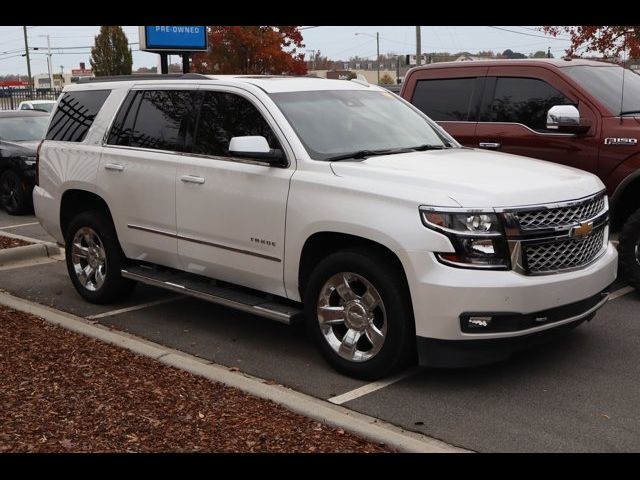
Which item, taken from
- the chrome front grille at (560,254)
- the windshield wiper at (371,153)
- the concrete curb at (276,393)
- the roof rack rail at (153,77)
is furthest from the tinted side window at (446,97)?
the concrete curb at (276,393)

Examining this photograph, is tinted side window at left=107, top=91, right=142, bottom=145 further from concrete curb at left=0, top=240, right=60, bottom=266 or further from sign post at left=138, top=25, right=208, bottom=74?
sign post at left=138, top=25, right=208, bottom=74

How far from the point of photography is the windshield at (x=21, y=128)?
1442 cm

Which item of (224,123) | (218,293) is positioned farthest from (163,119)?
(218,293)

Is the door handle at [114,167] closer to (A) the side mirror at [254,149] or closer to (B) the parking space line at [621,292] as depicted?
(A) the side mirror at [254,149]

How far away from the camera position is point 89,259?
23.6 ft

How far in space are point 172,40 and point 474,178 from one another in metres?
9.37

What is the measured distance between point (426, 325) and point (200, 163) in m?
2.31

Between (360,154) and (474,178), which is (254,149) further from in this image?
(474,178)

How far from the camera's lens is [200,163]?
597 centimetres

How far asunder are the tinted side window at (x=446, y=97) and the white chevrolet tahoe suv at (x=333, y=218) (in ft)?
5.83

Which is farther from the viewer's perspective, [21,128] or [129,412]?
[21,128]

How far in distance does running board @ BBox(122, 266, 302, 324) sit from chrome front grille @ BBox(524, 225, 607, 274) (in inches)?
63.8

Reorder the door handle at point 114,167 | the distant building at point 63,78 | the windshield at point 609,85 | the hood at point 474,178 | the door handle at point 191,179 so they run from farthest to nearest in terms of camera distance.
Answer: the distant building at point 63,78
the windshield at point 609,85
the door handle at point 114,167
the door handle at point 191,179
the hood at point 474,178

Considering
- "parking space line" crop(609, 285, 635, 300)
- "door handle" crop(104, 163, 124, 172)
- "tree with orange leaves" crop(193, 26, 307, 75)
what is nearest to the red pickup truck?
"parking space line" crop(609, 285, 635, 300)
